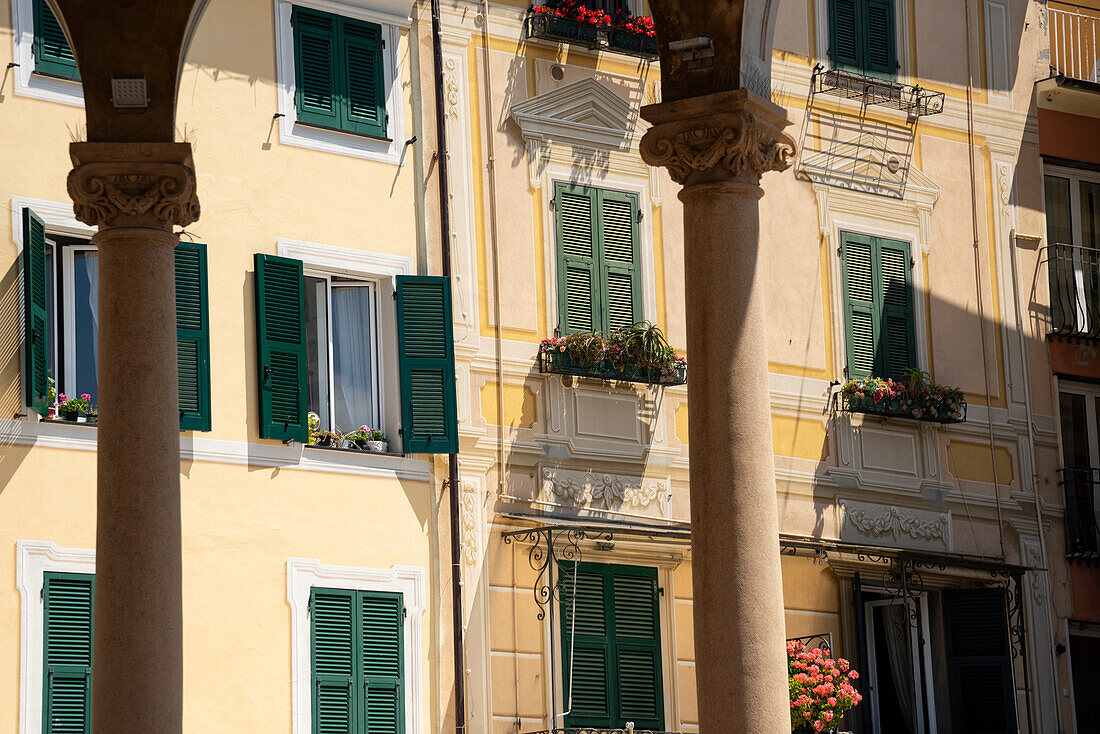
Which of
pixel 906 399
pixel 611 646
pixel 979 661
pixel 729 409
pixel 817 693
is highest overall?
pixel 906 399

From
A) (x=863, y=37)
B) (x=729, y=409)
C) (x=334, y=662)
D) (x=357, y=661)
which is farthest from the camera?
(x=863, y=37)

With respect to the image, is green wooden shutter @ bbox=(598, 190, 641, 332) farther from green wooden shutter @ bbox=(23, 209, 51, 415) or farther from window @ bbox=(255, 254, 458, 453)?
green wooden shutter @ bbox=(23, 209, 51, 415)

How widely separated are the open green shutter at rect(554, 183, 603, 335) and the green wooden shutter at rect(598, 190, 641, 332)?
0.37 feet

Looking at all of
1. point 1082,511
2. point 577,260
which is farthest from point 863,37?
point 1082,511

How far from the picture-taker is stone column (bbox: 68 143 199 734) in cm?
926

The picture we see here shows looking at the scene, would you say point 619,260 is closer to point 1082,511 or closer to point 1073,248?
point 1073,248

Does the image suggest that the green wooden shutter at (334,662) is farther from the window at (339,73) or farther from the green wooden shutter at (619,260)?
the window at (339,73)

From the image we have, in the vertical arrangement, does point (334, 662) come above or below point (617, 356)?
below

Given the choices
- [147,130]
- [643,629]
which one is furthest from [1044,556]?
[147,130]

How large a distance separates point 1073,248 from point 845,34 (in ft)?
13.1

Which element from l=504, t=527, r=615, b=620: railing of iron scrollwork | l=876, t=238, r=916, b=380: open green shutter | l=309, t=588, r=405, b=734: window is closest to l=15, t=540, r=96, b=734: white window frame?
l=309, t=588, r=405, b=734: window

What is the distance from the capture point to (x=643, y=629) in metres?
19.0

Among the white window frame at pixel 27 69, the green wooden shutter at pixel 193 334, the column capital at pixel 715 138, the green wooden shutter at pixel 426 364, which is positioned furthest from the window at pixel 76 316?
the column capital at pixel 715 138

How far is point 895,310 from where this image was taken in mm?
21766
